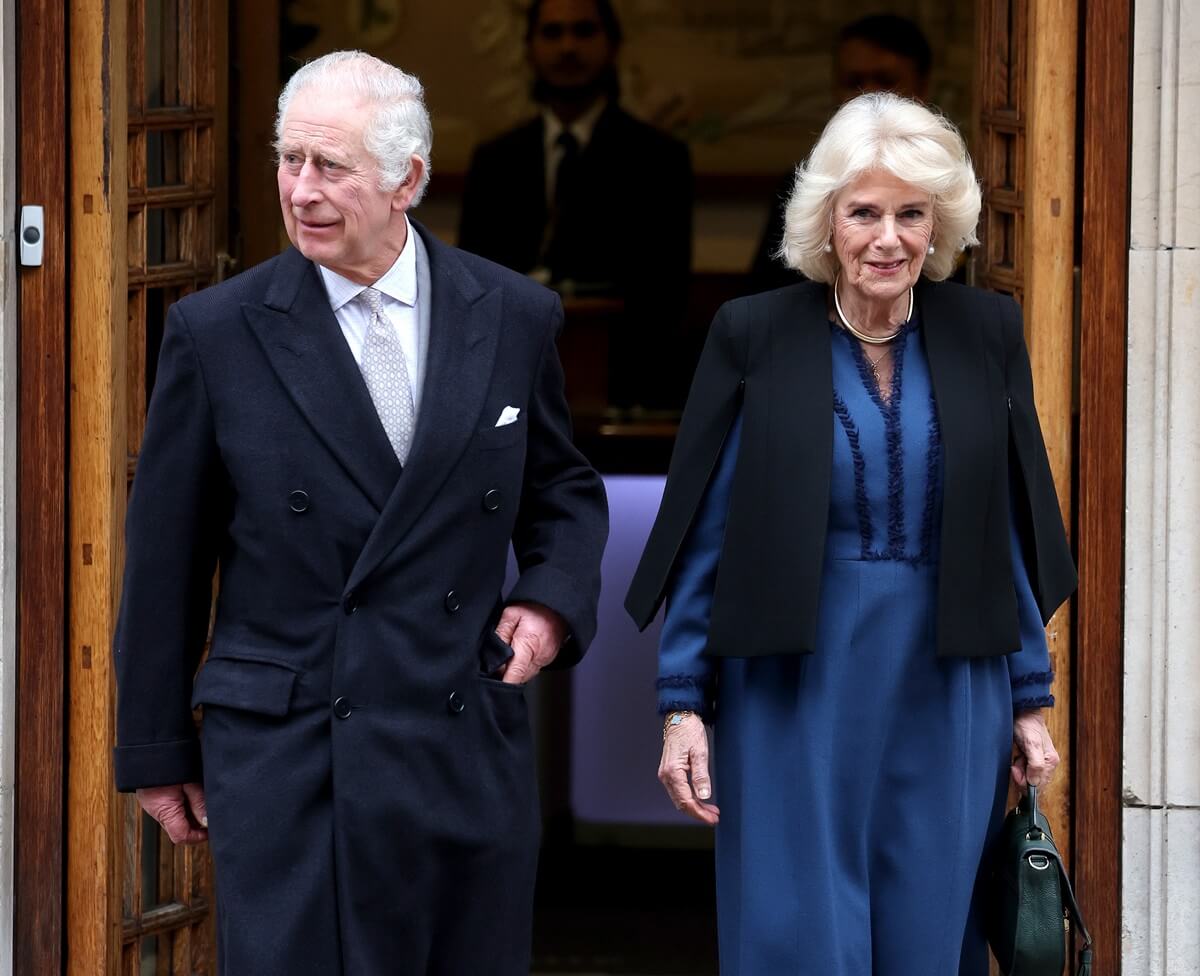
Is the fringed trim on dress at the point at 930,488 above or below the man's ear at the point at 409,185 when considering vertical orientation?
below

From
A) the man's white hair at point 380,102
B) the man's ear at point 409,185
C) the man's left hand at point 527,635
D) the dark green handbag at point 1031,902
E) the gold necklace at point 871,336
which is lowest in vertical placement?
the dark green handbag at point 1031,902

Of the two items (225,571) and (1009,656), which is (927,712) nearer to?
(1009,656)

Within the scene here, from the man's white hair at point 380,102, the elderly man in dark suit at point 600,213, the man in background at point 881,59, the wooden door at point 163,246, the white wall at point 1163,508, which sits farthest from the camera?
the elderly man in dark suit at point 600,213

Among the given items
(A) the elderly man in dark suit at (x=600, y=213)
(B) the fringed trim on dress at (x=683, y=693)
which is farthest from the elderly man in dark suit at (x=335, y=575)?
(A) the elderly man in dark suit at (x=600, y=213)

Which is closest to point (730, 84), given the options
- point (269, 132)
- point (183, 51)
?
point (269, 132)

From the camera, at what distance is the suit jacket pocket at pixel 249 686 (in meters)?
3.24

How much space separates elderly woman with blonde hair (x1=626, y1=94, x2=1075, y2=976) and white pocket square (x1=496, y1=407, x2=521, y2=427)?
0.28 m

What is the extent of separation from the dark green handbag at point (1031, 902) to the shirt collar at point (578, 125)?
5.72 m

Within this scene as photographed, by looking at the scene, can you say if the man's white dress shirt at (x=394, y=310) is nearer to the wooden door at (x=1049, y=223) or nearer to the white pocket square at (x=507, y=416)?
the white pocket square at (x=507, y=416)

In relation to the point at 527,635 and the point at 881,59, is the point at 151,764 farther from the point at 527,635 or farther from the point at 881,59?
the point at 881,59

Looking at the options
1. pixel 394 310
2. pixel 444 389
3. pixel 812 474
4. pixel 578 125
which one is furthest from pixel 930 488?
pixel 578 125

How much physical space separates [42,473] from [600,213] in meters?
4.96

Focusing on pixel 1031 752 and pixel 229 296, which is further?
pixel 1031 752

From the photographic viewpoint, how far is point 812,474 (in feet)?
10.9
